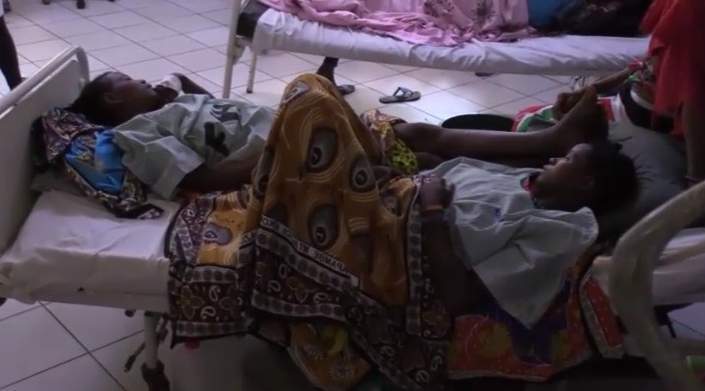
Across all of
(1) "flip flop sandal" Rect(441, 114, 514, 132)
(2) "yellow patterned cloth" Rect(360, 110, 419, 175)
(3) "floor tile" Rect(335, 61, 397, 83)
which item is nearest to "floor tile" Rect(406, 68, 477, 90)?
(3) "floor tile" Rect(335, 61, 397, 83)

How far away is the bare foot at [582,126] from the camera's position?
81.3 inches

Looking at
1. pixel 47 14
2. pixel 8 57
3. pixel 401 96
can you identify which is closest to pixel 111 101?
pixel 8 57

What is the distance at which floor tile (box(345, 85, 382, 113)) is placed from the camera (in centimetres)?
340

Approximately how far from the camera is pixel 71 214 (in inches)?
67.6

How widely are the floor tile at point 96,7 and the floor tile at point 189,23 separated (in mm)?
378

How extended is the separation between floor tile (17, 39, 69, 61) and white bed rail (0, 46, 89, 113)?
71.6 inches

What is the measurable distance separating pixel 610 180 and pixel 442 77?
2.09 metres

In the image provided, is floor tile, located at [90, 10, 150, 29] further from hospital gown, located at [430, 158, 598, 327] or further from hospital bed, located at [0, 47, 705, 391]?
hospital gown, located at [430, 158, 598, 327]

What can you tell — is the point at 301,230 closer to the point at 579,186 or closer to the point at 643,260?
the point at 579,186

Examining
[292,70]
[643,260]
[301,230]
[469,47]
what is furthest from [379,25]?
[643,260]

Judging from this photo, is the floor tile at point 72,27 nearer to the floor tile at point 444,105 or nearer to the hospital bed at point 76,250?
the floor tile at point 444,105

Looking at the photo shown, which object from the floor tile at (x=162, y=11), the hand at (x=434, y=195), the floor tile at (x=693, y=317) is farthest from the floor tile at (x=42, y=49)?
the floor tile at (x=693, y=317)

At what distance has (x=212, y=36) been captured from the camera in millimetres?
4266

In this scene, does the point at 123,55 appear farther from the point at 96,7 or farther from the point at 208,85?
the point at 96,7
